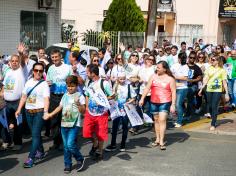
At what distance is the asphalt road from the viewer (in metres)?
7.11

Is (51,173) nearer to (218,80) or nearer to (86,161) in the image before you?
(86,161)

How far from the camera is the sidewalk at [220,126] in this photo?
1041 cm

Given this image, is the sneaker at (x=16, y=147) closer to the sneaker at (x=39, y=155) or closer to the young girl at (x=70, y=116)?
the sneaker at (x=39, y=155)

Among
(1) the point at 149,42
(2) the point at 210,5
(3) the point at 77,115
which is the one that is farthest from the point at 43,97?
(2) the point at 210,5

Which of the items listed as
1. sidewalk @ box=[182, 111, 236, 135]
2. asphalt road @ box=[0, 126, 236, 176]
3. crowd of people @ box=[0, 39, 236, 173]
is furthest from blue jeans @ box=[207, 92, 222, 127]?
asphalt road @ box=[0, 126, 236, 176]

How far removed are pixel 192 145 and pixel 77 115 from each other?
302cm

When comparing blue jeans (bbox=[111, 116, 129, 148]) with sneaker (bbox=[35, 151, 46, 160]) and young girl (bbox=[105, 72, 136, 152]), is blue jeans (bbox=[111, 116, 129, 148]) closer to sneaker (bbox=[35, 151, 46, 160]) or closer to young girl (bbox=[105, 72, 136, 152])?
young girl (bbox=[105, 72, 136, 152])

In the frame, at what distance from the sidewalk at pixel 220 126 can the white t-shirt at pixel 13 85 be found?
166 inches

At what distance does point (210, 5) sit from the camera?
100 ft

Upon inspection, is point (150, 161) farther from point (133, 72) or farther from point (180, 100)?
point (133, 72)

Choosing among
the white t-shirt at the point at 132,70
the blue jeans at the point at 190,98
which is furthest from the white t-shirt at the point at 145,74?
the blue jeans at the point at 190,98

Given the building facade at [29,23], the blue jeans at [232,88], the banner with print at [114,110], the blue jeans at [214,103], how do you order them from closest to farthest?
1. the banner with print at [114,110]
2. the blue jeans at [214,103]
3. the blue jeans at [232,88]
4. the building facade at [29,23]

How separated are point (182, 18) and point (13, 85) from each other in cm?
2465

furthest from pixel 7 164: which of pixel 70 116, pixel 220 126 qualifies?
pixel 220 126
